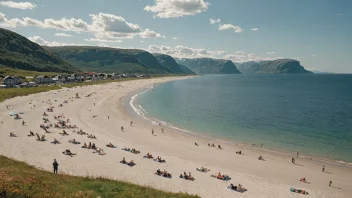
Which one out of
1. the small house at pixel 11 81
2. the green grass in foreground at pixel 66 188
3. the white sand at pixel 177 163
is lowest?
the white sand at pixel 177 163

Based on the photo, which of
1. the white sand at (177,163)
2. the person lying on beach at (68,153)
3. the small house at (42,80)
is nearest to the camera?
the white sand at (177,163)

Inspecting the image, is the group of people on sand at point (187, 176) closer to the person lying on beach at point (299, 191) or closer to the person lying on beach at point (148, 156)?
the person lying on beach at point (148, 156)

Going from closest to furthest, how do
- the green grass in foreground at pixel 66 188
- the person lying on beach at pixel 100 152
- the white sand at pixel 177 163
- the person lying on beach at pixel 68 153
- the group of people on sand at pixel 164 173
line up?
the green grass in foreground at pixel 66 188, the white sand at pixel 177 163, the group of people on sand at pixel 164 173, the person lying on beach at pixel 68 153, the person lying on beach at pixel 100 152

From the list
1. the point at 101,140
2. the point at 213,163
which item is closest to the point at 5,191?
the point at 213,163

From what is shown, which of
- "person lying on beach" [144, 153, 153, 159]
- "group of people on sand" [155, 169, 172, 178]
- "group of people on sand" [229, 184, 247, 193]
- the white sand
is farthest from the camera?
"person lying on beach" [144, 153, 153, 159]

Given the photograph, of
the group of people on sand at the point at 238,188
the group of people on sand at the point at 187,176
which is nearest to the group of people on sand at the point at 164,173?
the group of people on sand at the point at 187,176

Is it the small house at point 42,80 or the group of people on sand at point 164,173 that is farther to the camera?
the small house at point 42,80

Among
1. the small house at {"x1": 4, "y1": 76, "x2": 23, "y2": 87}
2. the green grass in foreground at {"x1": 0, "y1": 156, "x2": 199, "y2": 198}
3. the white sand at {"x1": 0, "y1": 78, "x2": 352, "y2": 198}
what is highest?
the small house at {"x1": 4, "y1": 76, "x2": 23, "y2": 87}

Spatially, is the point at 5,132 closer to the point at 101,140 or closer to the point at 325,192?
the point at 101,140

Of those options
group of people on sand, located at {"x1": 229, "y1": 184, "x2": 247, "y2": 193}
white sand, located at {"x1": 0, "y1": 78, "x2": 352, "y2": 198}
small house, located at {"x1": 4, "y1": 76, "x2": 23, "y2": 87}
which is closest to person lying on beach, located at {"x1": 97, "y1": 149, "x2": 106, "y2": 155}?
white sand, located at {"x1": 0, "y1": 78, "x2": 352, "y2": 198}

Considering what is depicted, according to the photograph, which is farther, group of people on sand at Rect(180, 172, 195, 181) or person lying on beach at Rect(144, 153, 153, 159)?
person lying on beach at Rect(144, 153, 153, 159)

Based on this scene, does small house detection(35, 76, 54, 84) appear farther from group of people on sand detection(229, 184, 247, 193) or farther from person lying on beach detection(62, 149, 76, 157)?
group of people on sand detection(229, 184, 247, 193)
